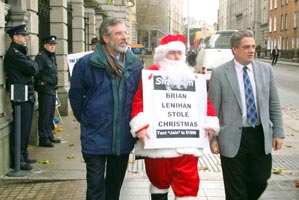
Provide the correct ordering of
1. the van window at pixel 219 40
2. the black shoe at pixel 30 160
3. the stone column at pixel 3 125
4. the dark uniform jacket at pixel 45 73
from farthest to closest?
the van window at pixel 219 40, the dark uniform jacket at pixel 45 73, the black shoe at pixel 30 160, the stone column at pixel 3 125

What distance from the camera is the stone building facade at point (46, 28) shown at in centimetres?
660

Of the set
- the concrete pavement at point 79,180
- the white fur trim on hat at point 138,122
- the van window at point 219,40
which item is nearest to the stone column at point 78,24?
the concrete pavement at point 79,180

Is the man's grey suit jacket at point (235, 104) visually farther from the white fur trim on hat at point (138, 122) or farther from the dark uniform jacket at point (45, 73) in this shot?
the dark uniform jacket at point (45, 73)

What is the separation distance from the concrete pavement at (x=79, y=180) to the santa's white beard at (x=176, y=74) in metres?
1.95

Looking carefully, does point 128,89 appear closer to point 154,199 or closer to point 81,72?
point 81,72

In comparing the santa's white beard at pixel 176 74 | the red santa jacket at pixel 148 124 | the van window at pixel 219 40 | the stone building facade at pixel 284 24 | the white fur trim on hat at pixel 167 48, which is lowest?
the red santa jacket at pixel 148 124

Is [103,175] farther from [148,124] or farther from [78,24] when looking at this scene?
[78,24]

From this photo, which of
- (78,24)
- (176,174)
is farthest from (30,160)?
(78,24)

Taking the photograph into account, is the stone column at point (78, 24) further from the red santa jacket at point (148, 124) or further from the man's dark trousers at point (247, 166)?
the man's dark trousers at point (247, 166)

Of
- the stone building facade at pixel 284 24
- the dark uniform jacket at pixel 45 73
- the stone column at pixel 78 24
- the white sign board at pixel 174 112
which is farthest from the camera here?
the stone building facade at pixel 284 24

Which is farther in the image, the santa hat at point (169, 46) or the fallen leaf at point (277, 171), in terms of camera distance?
the fallen leaf at point (277, 171)

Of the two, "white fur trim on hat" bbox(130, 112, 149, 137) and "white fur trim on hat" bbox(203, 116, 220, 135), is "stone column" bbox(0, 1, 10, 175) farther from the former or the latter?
"white fur trim on hat" bbox(203, 116, 220, 135)

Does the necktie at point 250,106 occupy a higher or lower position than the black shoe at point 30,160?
higher

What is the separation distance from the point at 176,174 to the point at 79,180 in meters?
2.49
